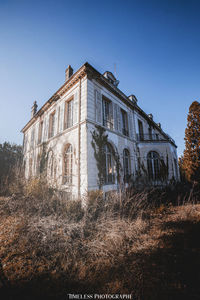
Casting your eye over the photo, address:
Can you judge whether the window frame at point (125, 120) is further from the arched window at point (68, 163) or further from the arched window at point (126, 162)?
the arched window at point (68, 163)

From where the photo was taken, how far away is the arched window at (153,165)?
11078 mm

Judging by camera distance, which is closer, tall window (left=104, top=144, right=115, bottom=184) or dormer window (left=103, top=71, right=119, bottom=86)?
tall window (left=104, top=144, right=115, bottom=184)

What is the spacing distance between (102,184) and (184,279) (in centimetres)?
513

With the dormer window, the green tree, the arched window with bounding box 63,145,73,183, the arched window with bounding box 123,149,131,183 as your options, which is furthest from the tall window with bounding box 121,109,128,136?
the green tree

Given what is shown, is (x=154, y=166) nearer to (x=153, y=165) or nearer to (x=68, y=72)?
(x=153, y=165)

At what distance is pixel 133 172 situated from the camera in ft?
32.6

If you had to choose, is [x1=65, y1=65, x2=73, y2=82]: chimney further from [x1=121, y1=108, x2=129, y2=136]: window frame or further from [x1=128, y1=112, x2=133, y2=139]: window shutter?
[x1=128, y1=112, x2=133, y2=139]: window shutter

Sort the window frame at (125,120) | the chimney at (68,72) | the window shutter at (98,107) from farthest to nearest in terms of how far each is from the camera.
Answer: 1. the window frame at (125,120)
2. the chimney at (68,72)
3. the window shutter at (98,107)

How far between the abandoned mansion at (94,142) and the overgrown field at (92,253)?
1.55 m

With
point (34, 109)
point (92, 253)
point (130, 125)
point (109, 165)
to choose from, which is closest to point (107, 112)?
point (130, 125)

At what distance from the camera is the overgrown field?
1932mm

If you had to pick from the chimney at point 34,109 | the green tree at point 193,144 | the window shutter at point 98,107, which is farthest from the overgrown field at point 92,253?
the chimney at point 34,109

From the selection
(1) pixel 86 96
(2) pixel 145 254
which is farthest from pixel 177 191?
(1) pixel 86 96

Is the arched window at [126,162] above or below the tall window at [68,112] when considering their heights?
below
